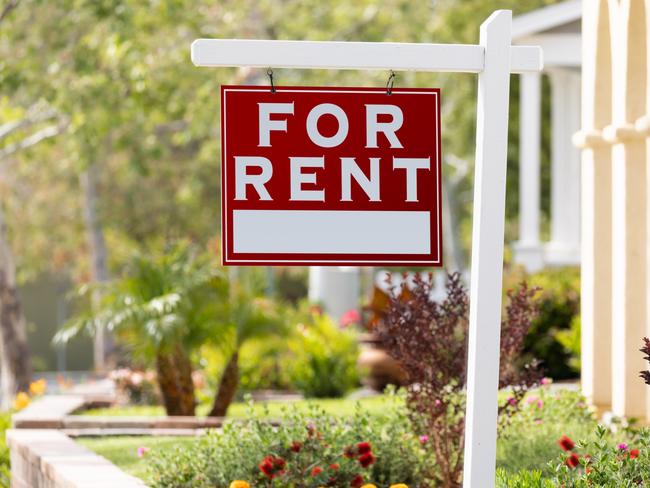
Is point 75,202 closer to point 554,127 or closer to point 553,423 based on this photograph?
point 554,127

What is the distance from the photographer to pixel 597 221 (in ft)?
30.0

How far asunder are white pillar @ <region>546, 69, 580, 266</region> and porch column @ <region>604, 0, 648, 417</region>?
9.87m

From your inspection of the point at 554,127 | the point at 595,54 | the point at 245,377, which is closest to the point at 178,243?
the point at 245,377

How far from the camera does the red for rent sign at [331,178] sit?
16.9 ft

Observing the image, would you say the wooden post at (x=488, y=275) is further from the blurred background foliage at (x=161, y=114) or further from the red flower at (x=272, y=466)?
the blurred background foliage at (x=161, y=114)

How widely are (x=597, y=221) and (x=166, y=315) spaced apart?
3.63m

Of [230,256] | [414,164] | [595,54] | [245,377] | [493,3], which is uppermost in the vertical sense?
[493,3]

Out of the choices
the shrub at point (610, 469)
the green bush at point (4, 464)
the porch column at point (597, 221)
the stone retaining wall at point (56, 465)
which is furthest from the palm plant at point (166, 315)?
the shrub at point (610, 469)

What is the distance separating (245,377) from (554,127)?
7.99 m

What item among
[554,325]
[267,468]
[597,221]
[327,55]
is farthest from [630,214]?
[554,325]

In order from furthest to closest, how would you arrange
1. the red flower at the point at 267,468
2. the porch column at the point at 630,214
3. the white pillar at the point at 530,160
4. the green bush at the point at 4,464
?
the white pillar at the point at 530,160
the green bush at the point at 4,464
the porch column at the point at 630,214
the red flower at the point at 267,468

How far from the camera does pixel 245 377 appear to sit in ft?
45.4

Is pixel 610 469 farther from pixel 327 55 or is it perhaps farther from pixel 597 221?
pixel 597 221

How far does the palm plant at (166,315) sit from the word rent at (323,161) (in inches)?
208
